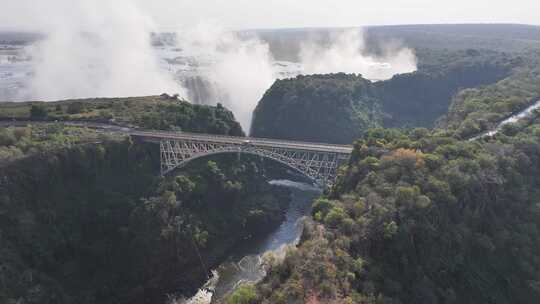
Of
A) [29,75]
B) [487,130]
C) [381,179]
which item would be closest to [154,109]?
[381,179]

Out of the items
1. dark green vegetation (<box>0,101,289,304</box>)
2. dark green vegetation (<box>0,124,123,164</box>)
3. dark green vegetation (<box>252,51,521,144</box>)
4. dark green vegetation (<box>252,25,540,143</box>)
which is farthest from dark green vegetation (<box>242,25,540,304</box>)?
dark green vegetation (<box>252,51,521,144</box>)

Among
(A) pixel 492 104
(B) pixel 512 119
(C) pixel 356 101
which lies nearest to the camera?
(B) pixel 512 119

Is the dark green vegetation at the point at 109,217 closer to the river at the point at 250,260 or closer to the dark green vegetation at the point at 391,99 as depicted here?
the river at the point at 250,260

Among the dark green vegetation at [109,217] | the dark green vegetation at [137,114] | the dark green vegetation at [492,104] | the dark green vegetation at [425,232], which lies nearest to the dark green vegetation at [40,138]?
the dark green vegetation at [109,217]

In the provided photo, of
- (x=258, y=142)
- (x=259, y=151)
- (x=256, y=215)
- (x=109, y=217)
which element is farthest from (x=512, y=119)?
(x=109, y=217)

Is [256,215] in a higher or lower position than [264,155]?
lower

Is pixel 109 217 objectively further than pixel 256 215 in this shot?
No

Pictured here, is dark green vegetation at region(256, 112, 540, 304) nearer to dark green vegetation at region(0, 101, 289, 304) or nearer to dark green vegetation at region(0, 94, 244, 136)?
dark green vegetation at region(0, 101, 289, 304)

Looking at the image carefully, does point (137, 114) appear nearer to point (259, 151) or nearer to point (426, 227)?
point (259, 151)
